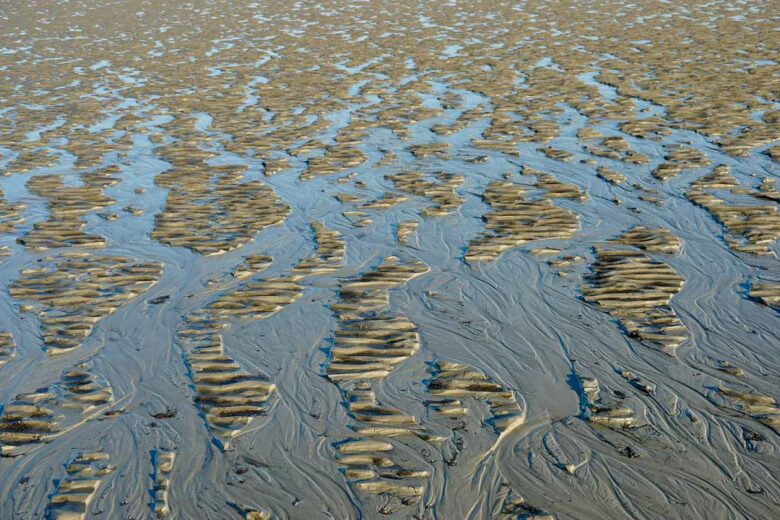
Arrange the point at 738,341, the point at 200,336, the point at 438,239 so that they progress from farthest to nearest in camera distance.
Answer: the point at 438,239 < the point at 200,336 < the point at 738,341

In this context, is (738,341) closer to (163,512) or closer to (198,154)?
(163,512)

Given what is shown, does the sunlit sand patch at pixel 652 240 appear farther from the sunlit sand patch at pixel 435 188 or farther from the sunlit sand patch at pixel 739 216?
the sunlit sand patch at pixel 435 188

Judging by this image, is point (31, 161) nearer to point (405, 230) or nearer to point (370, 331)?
point (405, 230)

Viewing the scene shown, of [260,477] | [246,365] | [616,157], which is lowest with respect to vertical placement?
[616,157]

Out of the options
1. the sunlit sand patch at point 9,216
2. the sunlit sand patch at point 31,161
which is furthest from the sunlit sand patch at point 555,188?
the sunlit sand patch at point 31,161

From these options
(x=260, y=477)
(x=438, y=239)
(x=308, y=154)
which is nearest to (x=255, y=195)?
(x=308, y=154)

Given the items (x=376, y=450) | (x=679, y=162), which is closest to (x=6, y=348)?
(x=376, y=450)
